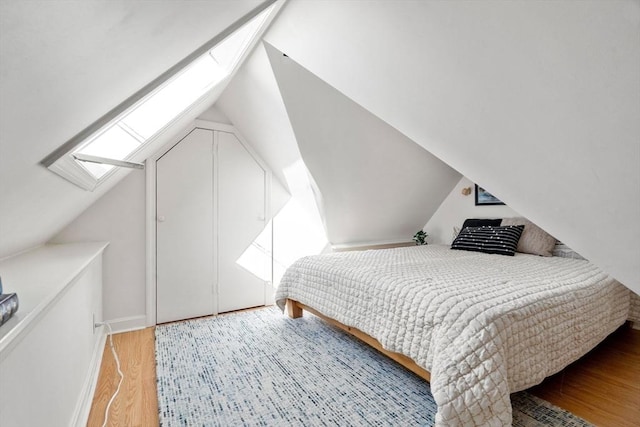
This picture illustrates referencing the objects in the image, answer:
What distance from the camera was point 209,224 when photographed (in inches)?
122

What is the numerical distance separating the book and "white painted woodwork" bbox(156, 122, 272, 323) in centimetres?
221

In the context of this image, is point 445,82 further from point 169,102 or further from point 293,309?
point 293,309

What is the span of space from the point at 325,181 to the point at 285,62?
1182 mm

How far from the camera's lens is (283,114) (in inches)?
97.0

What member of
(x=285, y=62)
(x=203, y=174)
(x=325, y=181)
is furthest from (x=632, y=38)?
(x=203, y=174)

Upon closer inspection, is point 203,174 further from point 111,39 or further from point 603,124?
Result: point 603,124

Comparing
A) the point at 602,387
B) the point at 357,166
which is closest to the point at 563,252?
the point at 602,387

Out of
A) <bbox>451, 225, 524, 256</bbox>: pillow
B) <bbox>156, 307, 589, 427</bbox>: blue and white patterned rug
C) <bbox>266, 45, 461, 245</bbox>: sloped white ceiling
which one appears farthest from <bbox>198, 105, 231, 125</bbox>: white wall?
<bbox>451, 225, 524, 256</bbox>: pillow

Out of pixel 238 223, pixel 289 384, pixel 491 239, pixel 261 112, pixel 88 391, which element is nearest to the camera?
pixel 88 391

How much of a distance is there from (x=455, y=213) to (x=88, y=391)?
3932 mm

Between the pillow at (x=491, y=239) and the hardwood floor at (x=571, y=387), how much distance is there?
3.27ft

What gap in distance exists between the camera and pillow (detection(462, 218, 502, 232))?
339cm

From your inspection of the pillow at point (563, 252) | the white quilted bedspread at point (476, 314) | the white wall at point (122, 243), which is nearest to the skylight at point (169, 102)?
the white wall at point (122, 243)

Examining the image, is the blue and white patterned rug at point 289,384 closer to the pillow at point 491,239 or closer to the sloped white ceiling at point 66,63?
the sloped white ceiling at point 66,63
